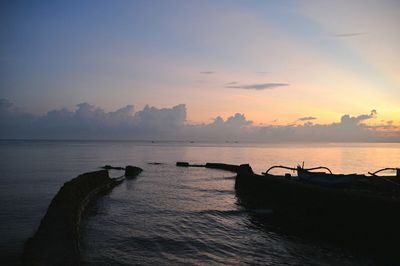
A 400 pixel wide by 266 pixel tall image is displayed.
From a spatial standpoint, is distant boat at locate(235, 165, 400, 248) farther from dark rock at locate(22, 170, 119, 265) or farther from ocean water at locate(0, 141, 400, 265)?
dark rock at locate(22, 170, 119, 265)

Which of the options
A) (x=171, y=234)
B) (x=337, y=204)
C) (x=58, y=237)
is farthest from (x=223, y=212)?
(x=58, y=237)

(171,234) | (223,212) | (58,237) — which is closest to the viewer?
(58,237)

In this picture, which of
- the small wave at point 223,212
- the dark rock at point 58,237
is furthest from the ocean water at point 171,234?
the dark rock at point 58,237

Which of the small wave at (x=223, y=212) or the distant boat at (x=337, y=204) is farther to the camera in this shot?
the small wave at (x=223, y=212)

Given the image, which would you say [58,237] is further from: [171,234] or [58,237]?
[171,234]

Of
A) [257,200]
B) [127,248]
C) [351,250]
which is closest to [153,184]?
[257,200]

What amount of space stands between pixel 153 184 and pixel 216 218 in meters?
16.7

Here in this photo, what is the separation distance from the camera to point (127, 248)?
44.4 ft

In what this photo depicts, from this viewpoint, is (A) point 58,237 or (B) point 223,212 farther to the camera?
(B) point 223,212

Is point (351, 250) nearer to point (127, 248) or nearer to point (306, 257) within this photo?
point (306, 257)

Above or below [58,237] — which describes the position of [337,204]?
above

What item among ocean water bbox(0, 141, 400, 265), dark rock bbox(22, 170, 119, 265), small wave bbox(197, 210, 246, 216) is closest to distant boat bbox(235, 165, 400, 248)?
ocean water bbox(0, 141, 400, 265)

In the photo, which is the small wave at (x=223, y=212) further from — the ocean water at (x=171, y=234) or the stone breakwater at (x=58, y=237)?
the stone breakwater at (x=58, y=237)

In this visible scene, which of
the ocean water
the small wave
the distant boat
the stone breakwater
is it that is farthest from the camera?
the small wave
